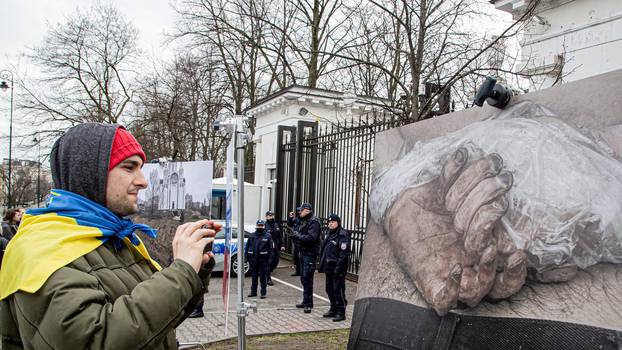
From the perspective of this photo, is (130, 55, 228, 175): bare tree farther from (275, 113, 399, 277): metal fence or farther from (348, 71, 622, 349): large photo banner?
(348, 71, 622, 349): large photo banner

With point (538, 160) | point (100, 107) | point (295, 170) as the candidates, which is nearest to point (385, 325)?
point (538, 160)

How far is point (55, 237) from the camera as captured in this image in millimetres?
1565

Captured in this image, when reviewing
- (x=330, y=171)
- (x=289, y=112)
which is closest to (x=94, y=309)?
(x=330, y=171)

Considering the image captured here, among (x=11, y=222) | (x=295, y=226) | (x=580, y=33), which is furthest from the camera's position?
(x=580, y=33)

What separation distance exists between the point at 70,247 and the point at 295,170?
13.7 meters

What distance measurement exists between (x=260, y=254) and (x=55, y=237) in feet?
29.2

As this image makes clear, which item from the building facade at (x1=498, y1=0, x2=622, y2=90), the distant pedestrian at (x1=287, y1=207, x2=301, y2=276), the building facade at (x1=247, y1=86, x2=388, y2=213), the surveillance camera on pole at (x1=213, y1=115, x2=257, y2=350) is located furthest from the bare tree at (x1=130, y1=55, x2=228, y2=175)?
the surveillance camera on pole at (x1=213, y1=115, x2=257, y2=350)

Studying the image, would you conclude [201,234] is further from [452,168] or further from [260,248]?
[260,248]

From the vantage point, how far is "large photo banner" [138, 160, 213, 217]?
5918 millimetres

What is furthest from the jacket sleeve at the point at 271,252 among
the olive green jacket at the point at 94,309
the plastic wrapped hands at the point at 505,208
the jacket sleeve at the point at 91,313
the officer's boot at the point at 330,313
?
the jacket sleeve at the point at 91,313

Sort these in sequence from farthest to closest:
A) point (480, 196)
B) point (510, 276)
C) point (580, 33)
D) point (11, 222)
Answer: point (580, 33)
point (11, 222)
point (480, 196)
point (510, 276)

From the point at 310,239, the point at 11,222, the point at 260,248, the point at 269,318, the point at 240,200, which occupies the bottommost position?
the point at 269,318

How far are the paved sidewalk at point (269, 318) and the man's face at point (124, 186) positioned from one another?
5673 mm

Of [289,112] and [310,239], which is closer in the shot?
[310,239]
